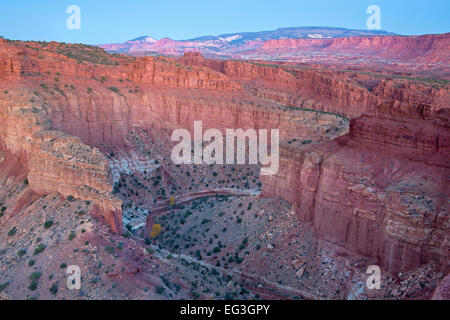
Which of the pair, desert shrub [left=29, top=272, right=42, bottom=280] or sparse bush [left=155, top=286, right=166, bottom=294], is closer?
sparse bush [left=155, top=286, right=166, bottom=294]

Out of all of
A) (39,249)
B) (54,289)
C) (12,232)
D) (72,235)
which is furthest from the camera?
(12,232)

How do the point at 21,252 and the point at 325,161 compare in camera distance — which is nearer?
the point at 21,252

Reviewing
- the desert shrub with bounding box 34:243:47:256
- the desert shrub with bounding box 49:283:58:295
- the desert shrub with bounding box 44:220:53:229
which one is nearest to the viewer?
the desert shrub with bounding box 49:283:58:295

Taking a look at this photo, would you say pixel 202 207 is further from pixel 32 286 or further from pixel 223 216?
pixel 32 286

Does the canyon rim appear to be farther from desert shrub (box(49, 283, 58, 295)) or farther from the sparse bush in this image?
desert shrub (box(49, 283, 58, 295))

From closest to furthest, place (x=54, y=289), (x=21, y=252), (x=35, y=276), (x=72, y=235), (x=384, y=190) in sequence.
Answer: (x=54, y=289)
(x=35, y=276)
(x=21, y=252)
(x=72, y=235)
(x=384, y=190)

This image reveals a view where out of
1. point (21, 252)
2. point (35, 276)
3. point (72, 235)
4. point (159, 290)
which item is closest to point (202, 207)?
point (72, 235)

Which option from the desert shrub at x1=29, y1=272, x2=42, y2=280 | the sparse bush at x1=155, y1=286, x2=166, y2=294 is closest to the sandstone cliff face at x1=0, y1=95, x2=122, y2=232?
the desert shrub at x1=29, y1=272, x2=42, y2=280

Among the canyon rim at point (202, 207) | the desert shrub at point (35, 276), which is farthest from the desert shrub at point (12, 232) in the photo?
the desert shrub at point (35, 276)

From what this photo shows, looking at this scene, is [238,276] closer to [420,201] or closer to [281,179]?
[281,179]

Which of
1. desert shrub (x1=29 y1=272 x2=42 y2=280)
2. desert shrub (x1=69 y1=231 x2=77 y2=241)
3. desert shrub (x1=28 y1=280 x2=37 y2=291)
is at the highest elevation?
desert shrub (x1=69 y1=231 x2=77 y2=241)

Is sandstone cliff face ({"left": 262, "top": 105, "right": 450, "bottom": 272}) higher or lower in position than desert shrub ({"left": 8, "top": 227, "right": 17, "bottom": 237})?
higher

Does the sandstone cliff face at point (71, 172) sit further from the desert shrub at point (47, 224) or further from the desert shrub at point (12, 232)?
the desert shrub at point (12, 232)

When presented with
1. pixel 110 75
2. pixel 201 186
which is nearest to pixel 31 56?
pixel 110 75
